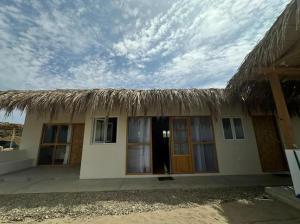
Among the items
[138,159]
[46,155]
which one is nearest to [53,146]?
[46,155]

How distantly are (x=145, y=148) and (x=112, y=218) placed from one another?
9.97 feet

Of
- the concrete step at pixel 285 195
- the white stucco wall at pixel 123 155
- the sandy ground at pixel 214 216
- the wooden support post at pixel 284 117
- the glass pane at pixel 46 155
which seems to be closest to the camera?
the sandy ground at pixel 214 216

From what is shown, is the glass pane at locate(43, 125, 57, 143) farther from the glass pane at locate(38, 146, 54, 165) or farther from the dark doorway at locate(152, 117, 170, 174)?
the dark doorway at locate(152, 117, 170, 174)

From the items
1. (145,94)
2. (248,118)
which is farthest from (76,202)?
(248,118)

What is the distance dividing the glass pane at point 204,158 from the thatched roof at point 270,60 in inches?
83.0

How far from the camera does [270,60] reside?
3.19 m

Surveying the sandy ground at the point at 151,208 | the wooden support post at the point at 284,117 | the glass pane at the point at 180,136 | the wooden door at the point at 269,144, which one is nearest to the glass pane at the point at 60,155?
the sandy ground at the point at 151,208

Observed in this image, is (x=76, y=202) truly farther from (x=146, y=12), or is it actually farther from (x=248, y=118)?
(x=248, y=118)

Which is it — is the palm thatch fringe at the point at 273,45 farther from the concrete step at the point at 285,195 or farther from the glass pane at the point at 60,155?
the glass pane at the point at 60,155

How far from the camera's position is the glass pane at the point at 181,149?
18.6 feet

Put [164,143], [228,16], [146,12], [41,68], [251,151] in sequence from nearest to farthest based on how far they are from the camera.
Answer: [228,16] < [146,12] < [251,151] < [41,68] < [164,143]

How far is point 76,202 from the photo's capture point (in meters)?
3.35

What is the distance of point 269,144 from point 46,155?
9.83 m

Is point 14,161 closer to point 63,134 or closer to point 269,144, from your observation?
point 63,134
